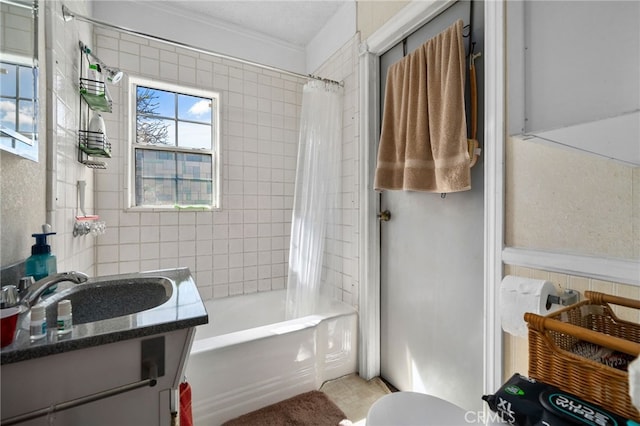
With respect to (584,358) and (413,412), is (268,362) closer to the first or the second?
(413,412)

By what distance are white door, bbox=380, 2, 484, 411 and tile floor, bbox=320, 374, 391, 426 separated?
120 millimetres

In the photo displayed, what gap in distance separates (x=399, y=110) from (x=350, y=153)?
1.77ft

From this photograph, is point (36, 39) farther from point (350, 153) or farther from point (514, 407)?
point (514, 407)

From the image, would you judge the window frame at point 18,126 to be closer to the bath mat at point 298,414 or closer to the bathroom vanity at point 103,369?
the bathroom vanity at point 103,369

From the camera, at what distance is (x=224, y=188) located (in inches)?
Answer: 93.7

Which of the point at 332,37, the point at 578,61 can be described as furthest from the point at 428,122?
the point at 332,37

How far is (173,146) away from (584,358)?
258cm

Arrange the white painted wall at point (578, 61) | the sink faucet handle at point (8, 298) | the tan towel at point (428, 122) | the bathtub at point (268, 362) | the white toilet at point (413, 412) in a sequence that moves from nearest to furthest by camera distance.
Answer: the white painted wall at point (578, 61) < the sink faucet handle at point (8, 298) < the white toilet at point (413, 412) < the tan towel at point (428, 122) < the bathtub at point (268, 362)

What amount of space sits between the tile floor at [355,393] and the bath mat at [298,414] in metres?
0.06

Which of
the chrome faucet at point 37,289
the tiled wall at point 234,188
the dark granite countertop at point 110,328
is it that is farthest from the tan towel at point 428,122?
the chrome faucet at point 37,289

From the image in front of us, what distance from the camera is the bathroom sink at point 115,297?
979 millimetres

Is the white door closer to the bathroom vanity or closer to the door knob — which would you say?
the door knob

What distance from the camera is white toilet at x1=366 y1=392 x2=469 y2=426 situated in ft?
2.95

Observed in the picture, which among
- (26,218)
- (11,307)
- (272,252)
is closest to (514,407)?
(11,307)
